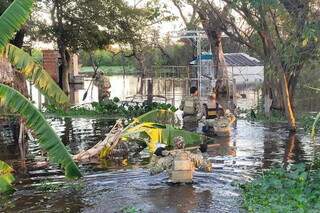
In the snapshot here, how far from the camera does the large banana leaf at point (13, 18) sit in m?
9.31

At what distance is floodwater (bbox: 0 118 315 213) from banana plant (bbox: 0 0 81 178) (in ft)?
5.85

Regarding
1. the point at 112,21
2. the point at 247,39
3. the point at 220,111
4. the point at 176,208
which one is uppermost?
the point at 112,21

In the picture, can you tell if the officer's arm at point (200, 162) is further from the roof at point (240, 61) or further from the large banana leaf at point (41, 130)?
the roof at point (240, 61)

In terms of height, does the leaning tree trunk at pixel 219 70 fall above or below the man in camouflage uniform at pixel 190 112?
above

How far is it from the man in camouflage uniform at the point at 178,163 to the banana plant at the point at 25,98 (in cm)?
270

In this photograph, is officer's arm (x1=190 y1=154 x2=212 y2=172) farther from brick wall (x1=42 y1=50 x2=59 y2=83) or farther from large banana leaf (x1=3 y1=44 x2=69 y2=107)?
brick wall (x1=42 y1=50 x2=59 y2=83)

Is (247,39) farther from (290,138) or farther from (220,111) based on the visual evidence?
(290,138)

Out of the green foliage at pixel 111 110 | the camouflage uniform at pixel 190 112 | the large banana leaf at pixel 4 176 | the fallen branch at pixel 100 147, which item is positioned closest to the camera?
the large banana leaf at pixel 4 176

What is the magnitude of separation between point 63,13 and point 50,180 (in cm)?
2184

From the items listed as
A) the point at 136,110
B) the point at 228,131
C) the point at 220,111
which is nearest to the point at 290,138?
the point at 228,131

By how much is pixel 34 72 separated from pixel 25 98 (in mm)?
875

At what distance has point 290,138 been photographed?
60.2ft

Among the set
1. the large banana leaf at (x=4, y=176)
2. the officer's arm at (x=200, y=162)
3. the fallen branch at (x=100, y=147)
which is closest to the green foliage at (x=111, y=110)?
the fallen branch at (x=100, y=147)

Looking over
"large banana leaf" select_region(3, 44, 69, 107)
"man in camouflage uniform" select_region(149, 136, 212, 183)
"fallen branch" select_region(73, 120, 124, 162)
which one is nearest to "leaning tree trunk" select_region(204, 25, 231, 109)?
"fallen branch" select_region(73, 120, 124, 162)
